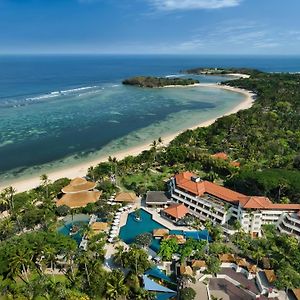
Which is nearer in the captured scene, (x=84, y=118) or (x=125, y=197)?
(x=125, y=197)

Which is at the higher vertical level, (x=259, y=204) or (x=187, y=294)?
(x=259, y=204)

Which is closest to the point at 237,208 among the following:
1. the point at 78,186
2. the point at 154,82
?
the point at 78,186

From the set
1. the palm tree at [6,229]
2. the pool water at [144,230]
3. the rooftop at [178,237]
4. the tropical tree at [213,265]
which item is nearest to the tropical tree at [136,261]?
the pool water at [144,230]

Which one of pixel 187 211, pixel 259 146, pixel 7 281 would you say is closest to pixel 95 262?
pixel 7 281

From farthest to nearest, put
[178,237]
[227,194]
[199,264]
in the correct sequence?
1. [227,194]
2. [178,237]
3. [199,264]

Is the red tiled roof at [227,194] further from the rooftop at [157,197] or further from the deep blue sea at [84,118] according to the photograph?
the deep blue sea at [84,118]

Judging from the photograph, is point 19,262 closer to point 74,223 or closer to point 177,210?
point 74,223
